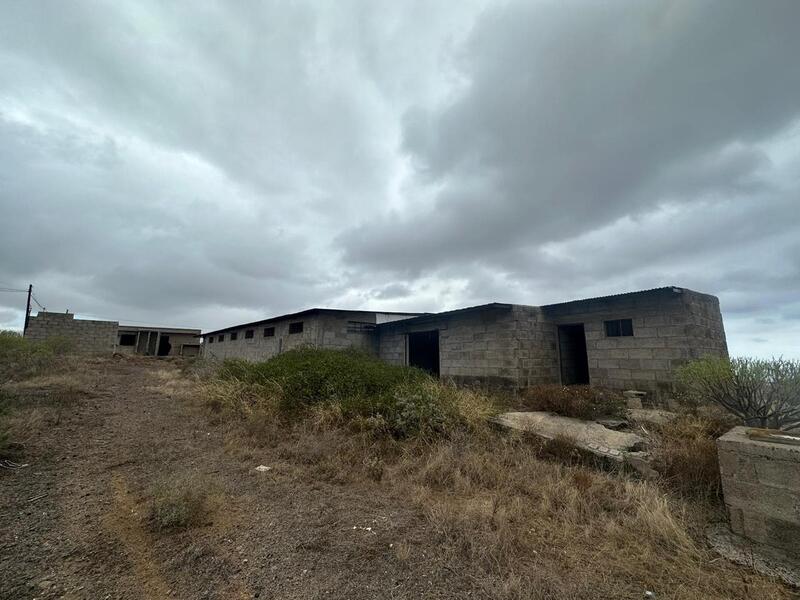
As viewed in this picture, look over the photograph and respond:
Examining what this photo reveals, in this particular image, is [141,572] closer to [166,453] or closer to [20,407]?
[166,453]

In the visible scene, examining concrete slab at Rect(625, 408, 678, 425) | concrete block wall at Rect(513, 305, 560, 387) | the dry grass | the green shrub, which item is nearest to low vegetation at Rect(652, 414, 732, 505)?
the dry grass

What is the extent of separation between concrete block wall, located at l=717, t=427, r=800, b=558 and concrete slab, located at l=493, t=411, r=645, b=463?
164 centimetres

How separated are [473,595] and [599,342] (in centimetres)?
872

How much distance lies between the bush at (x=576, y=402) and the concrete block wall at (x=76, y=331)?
27236 mm

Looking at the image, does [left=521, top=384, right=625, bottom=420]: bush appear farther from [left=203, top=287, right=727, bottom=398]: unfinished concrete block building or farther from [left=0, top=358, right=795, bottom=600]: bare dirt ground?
[left=0, top=358, right=795, bottom=600]: bare dirt ground

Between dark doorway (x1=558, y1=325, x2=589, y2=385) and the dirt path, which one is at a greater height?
dark doorway (x1=558, y1=325, x2=589, y2=385)

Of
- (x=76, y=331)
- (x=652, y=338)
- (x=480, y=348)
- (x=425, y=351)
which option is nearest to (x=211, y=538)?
(x=480, y=348)

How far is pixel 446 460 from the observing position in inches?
198

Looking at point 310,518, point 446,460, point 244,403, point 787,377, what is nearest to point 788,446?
point 787,377

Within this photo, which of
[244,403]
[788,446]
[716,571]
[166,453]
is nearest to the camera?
[716,571]

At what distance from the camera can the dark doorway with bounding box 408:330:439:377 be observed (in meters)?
14.6

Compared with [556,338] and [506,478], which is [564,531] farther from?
[556,338]

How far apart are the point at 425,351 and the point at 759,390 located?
36.3 ft

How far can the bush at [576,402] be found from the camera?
7.23 m
